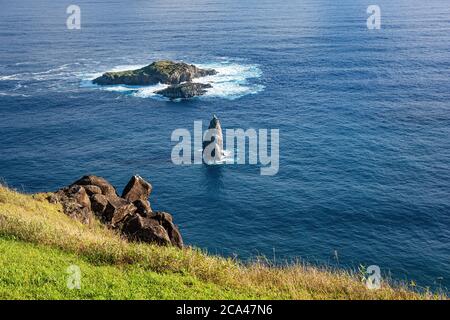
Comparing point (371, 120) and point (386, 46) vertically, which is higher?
point (386, 46)

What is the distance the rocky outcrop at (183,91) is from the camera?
13675cm

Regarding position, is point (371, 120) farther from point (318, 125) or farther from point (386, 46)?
point (386, 46)

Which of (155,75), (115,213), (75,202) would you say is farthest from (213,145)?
(155,75)

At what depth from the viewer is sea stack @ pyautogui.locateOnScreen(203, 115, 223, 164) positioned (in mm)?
98438

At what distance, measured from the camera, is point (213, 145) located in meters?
99.7

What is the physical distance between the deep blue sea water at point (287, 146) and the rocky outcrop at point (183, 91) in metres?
3.62

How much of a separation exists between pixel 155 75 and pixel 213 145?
57.1 m

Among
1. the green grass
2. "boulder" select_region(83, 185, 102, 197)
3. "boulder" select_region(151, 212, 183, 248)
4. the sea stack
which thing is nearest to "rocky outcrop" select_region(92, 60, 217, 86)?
the sea stack

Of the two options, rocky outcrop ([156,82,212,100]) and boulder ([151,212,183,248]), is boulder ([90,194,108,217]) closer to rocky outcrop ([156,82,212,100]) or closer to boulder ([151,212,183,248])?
boulder ([151,212,183,248])

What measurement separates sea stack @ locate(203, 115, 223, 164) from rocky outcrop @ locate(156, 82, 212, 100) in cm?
3648

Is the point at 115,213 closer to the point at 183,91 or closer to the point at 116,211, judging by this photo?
the point at 116,211

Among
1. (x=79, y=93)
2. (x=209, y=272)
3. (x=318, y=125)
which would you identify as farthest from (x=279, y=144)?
(x=209, y=272)
